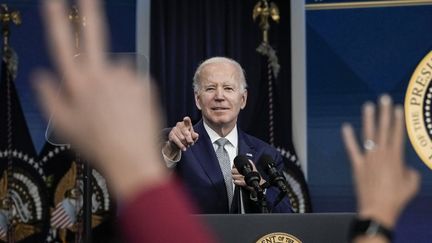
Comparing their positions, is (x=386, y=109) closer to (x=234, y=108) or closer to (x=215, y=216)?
(x=215, y=216)

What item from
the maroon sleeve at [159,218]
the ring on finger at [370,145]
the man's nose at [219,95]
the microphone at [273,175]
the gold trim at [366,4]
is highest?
the gold trim at [366,4]

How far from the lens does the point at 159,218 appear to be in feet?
1.90

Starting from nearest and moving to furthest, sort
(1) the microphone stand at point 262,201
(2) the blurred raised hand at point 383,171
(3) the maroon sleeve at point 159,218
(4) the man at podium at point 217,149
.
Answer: (3) the maroon sleeve at point 159,218
(2) the blurred raised hand at point 383,171
(1) the microphone stand at point 262,201
(4) the man at podium at point 217,149

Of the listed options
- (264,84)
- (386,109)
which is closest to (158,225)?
(386,109)

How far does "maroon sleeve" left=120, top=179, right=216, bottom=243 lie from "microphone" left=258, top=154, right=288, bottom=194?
194 cm

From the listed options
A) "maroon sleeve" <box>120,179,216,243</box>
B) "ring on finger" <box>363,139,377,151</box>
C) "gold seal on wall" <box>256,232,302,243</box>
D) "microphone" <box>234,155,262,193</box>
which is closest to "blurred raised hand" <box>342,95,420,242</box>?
"ring on finger" <box>363,139,377,151</box>

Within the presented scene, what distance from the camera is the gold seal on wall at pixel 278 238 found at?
6.49ft

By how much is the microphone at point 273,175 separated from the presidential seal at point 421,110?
2855mm

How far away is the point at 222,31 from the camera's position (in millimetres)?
5355

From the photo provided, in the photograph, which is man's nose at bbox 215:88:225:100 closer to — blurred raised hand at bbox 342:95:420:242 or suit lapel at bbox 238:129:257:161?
suit lapel at bbox 238:129:257:161

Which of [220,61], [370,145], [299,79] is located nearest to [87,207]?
[220,61]

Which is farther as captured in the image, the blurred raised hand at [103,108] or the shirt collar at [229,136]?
the shirt collar at [229,136]

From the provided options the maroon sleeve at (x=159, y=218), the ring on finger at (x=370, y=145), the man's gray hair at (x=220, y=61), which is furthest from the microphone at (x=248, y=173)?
the maroon sleeve at (x=159, y=218)

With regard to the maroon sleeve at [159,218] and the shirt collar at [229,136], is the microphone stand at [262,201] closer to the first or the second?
the shirt collar at [229,136]
